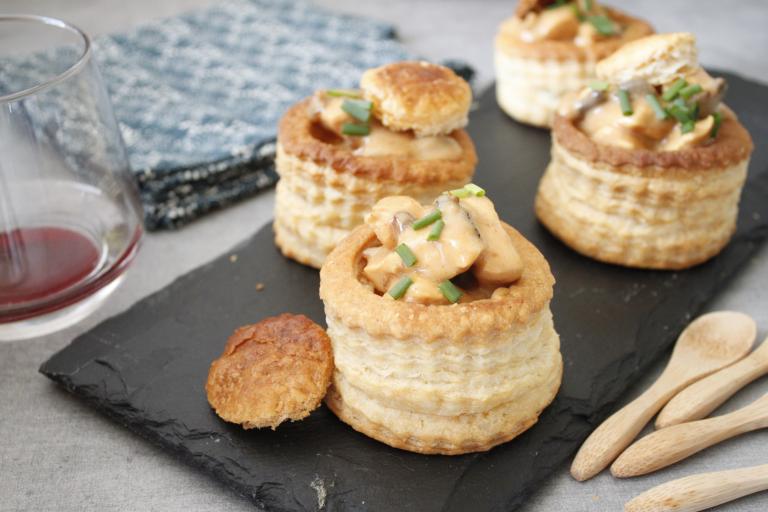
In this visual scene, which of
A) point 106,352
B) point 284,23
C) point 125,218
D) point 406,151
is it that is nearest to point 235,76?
point 284,23

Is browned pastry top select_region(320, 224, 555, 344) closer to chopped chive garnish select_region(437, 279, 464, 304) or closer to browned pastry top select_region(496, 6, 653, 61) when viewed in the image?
chopped chive garnish select_region(437, 279, 464, 304)

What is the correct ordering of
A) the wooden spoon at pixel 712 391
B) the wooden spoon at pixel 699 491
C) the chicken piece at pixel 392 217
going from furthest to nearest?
the wooden spoon at pixel 712 391 < the chicken piece at pixel 392 217 < the wooden spoon at pixel 699 491

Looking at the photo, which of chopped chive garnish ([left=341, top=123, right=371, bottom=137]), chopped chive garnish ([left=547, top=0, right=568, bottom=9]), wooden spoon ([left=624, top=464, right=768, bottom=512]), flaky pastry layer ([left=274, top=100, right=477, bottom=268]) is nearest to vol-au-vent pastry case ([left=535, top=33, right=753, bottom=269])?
flaky pastry layer ([left=274, top=100, right=477, bottom=268])

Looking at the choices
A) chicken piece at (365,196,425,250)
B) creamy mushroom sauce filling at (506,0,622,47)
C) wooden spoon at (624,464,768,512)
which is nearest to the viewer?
wooden spoon at (624,464,768,512)

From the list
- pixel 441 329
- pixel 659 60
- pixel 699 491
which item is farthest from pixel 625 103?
pixel 699 491

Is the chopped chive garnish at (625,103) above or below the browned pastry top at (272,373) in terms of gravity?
above

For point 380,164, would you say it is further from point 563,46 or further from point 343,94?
point 563,46

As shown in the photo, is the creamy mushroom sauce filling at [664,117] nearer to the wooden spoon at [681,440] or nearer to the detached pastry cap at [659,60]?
the detached pastry cap at [659,60]

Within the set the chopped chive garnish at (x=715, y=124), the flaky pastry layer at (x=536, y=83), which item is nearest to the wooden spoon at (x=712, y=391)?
the chopped chive garnish at (x=715, y=124)
